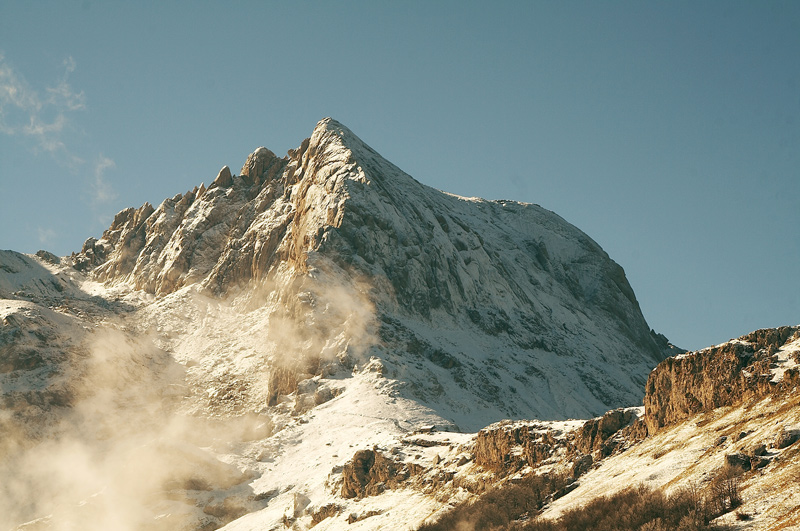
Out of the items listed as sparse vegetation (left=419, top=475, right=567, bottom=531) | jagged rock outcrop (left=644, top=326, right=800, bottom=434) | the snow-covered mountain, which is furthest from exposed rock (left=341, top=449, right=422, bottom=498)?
jagged rock outcrop (left=644, top=326, right=800, bottom=434)

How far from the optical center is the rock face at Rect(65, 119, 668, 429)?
4685 inches

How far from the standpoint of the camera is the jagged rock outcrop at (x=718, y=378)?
147ft

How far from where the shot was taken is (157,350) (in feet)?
432

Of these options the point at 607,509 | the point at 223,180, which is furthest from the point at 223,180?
the point at 607,509

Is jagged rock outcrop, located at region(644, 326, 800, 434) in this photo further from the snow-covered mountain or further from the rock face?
the rock face

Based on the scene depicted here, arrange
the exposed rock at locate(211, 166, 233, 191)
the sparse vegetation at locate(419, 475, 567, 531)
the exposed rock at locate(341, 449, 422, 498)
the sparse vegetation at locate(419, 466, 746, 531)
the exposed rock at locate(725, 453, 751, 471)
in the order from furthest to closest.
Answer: the exposed rock at locate(211, 166, 233, 191), the exposed rock at locate(341, 449, 422, 498), the sparse vegetation at locate(419, 475, 567, 531), the exposed rock at locate(725, 453, 751, 471), the sparse vegetation at locate(419, 466, 746, 531)

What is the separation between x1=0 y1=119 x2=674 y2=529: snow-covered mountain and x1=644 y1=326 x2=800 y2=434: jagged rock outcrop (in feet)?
61.6

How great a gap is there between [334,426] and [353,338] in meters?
18.4

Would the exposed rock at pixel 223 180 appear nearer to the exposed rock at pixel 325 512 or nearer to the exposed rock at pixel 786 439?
the exposed rock at pixel 325 512

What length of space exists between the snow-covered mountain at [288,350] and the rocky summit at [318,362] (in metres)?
0.35

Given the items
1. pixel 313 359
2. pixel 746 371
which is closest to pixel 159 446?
pixel 313 359

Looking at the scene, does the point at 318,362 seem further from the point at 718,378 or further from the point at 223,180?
the point at 223,180

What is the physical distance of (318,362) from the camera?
113062mm

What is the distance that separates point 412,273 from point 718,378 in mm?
86862
